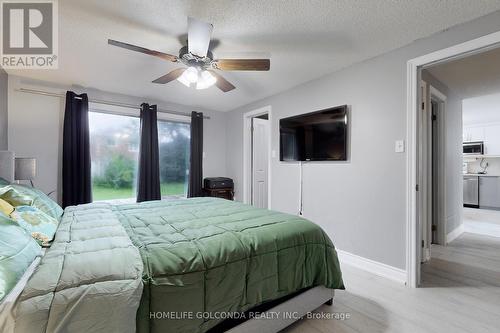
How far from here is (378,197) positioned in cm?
250

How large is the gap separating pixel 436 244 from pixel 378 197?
71.0 inches

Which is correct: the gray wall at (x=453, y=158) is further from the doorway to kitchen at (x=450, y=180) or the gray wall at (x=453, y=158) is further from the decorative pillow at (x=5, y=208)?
the decorative pillow at (x=5, y=208)

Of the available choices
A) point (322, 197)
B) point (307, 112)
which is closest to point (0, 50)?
point (307, 112)

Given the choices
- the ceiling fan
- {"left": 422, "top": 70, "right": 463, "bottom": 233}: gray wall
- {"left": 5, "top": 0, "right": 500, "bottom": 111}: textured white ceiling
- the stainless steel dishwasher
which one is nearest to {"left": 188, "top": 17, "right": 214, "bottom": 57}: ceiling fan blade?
the ceiling fan

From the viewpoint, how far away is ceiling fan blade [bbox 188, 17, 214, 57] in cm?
176

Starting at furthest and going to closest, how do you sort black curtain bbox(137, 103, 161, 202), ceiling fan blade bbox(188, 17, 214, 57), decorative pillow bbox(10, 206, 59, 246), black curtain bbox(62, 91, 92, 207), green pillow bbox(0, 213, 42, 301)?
black curtain bbox(137, 103, 161, 202), black curtain bbox(62, 91, 92, 207), ceiling fan blade bbox(188, 17, 214, 57), decorative pillow bbox(10, 206, 59, 246), green pillow bbox(0, 213, 42, 301)

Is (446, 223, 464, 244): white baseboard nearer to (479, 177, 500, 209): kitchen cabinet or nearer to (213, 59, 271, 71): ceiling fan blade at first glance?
(479, 177, 500, 209): kitchen cabinet

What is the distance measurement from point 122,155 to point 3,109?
4.79 feet

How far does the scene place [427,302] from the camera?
195cm

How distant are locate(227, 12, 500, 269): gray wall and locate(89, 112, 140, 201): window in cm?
279

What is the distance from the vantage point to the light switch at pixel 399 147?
231cm

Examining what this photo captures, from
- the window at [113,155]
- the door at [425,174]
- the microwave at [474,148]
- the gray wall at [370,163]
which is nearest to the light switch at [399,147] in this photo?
the gray wall at [370,163]

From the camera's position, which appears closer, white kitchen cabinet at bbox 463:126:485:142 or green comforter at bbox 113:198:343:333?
green comforter at bbox 113:198:343:333

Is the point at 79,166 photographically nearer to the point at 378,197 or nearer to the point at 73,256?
the point at 73,256
